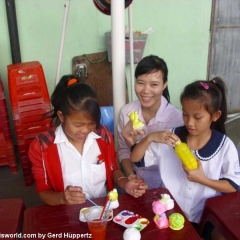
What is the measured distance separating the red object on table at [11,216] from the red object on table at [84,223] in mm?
37

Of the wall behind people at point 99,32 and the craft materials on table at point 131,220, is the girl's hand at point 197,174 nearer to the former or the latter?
the craft materials on table at point 131,220

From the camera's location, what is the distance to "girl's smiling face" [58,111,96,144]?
163 cm

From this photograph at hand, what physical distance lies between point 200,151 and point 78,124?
0.68 m

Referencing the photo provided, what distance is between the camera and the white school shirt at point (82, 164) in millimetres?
1727

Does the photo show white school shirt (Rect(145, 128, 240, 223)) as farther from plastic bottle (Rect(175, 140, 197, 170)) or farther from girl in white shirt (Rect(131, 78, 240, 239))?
plastic bottle (Rect(175, 140, 197, 170))

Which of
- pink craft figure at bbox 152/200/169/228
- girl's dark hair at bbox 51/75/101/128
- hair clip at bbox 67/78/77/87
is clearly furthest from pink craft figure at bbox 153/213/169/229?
hair clip at bbox 67/78/77/87

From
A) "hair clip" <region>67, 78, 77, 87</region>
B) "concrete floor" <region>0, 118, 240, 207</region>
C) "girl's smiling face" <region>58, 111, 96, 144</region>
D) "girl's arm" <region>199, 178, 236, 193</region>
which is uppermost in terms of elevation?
"hair clip" <region>67, 78, 77, 87</region>

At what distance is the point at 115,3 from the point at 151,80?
538 millimetres

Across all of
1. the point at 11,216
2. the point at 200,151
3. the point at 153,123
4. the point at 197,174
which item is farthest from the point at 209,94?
the point at 11,216

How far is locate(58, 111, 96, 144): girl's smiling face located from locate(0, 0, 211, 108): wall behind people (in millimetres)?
2140

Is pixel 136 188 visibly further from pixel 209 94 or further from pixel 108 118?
pixel 108 118

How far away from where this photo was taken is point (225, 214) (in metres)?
1.43

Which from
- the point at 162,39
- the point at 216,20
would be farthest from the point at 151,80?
the point at 216,20

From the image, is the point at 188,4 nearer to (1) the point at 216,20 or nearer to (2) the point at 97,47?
(1) the point at 216,20
